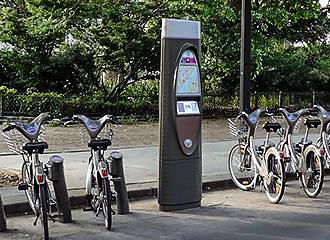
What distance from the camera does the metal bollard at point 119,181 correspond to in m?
6.81

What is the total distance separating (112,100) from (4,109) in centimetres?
375

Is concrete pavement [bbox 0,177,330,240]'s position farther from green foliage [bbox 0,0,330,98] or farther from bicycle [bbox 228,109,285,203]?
green foliage [bbox 0,0,330,98]

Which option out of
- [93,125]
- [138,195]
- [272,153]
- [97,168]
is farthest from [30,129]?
[272,153]

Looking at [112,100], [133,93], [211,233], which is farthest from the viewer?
[133,93]

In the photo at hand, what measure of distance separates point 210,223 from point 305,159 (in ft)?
7.37

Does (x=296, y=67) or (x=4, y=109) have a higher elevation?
(x=296, y=67)

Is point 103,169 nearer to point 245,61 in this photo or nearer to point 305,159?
point 305,159

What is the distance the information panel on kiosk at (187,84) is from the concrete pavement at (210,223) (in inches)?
52.1

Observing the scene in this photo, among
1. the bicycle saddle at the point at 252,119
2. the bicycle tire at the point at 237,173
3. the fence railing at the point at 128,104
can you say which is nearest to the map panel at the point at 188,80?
the bicycle saddle at the point at 252,119

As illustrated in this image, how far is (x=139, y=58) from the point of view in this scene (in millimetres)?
20359

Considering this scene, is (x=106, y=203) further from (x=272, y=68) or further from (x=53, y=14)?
(x=272, y=68)

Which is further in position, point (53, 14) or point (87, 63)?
point (87, 63)

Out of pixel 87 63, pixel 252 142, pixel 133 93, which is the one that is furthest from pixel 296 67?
pixel 252 142

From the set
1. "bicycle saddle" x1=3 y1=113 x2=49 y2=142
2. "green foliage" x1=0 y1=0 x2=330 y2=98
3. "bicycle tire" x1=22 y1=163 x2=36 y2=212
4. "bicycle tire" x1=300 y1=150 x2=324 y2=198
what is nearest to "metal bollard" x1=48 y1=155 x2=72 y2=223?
"bicycle tire" x1=22 y1=163 x2=36 y2=212
